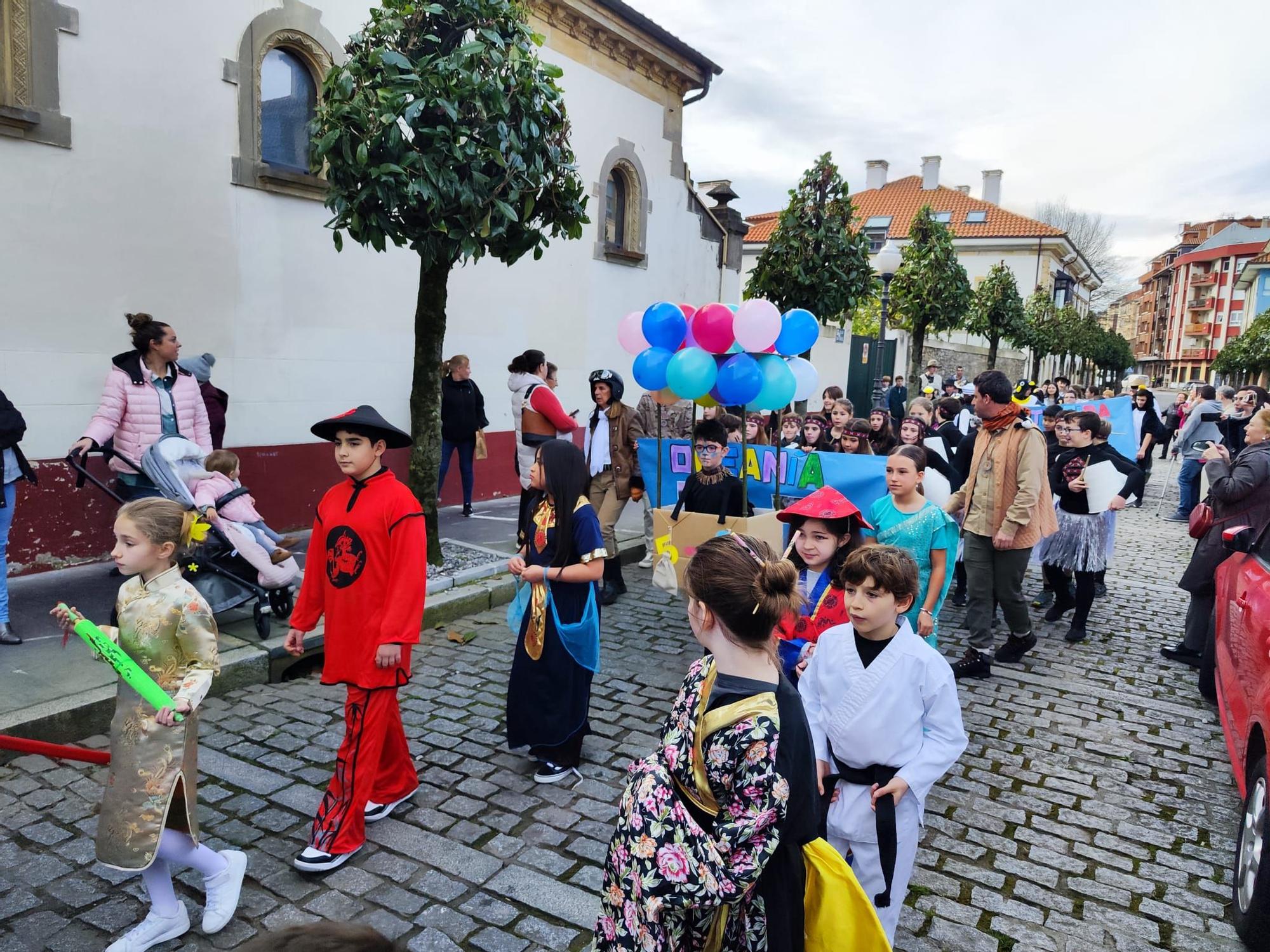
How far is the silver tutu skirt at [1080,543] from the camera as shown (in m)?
7.11

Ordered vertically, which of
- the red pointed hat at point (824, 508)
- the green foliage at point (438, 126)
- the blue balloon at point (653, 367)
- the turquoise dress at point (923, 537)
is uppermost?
the green foliage at point (438, 126)

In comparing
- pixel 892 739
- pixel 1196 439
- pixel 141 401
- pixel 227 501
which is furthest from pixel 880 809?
pixel 1196 439

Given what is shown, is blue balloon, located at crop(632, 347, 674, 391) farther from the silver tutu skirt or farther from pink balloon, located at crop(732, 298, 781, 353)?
the silver tutu skirt

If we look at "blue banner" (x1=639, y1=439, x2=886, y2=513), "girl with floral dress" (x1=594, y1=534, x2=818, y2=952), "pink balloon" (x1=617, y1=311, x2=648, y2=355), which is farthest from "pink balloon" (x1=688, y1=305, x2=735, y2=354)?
"girl with floral dress" (x1=594, y1=534, x2=818, y2=952)

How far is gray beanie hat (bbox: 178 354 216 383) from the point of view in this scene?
6.78m

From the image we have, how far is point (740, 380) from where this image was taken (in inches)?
244

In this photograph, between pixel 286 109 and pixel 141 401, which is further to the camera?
pixel 286 109

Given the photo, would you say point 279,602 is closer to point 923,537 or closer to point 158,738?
point 158,738

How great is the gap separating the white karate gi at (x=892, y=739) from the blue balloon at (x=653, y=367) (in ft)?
13.5

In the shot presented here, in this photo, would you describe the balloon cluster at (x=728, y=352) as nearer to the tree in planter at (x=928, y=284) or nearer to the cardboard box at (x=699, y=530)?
the cardboard box at (x=699, y=530)

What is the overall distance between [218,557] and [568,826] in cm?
327

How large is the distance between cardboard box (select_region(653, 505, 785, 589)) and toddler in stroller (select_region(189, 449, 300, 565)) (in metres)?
2.74

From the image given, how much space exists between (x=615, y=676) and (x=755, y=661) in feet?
12.6

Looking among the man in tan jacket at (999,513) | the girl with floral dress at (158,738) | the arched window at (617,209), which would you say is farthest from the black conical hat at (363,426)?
the arched window at (617,209)
